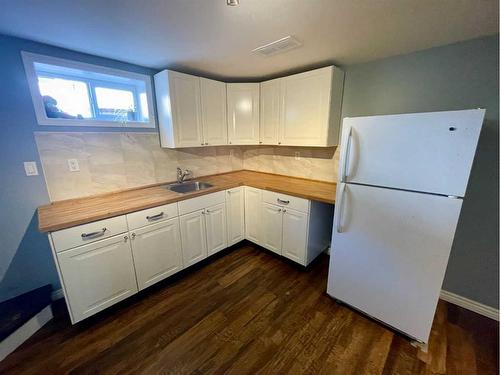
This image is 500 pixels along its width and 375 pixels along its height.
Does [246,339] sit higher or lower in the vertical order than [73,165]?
lower

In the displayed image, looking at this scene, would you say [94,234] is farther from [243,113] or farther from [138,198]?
[243,113]

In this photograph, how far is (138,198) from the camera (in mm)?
1933

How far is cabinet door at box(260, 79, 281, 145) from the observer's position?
2.46 metres

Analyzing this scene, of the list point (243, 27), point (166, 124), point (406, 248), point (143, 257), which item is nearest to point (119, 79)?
point (166, 124)

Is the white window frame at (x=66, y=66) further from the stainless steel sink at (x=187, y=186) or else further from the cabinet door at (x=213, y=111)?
the stainless steel sink at (x=187, y=186)

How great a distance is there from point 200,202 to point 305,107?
153 centimetres

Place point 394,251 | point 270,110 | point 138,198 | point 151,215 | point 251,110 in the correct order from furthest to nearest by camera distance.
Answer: point 251,110 → point 270,110 → point 138,198 → point 151,215 → point 394,251

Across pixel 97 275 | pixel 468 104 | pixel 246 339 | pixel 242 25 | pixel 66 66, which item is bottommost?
pixel 246 339

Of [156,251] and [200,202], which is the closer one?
[156,251]

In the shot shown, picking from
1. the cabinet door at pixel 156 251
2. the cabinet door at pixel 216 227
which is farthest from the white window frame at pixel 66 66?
the cabinet door at pixel 216 227

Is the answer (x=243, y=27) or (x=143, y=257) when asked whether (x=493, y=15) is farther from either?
(x=143, y=257)

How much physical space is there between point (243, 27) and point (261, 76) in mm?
1218

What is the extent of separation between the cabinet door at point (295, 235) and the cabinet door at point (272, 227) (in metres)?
0.07

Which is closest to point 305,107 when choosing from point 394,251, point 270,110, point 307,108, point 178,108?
point 307,108
